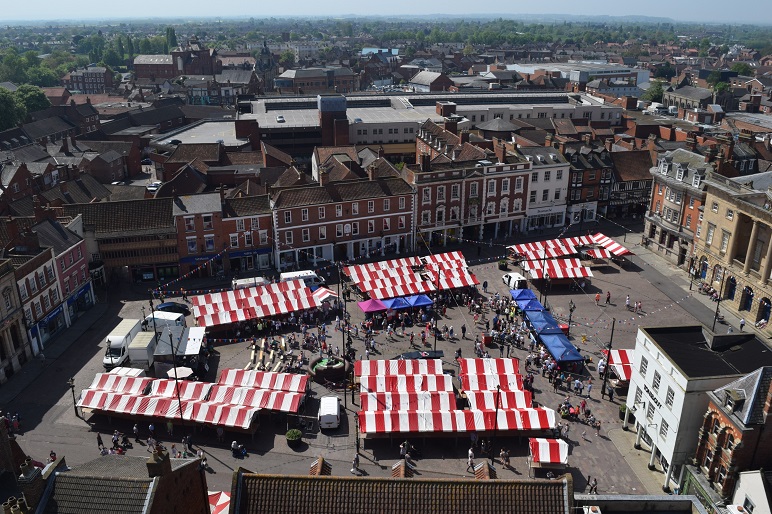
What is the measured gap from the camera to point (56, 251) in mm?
52438

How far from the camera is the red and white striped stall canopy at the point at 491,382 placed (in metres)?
41.1

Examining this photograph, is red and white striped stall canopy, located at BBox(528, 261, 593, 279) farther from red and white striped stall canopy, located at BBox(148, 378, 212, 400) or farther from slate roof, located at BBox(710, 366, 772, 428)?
red and white striped stall canopy, located at BBox(148, 378, 212, 400)

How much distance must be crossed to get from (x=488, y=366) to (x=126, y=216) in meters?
39.9

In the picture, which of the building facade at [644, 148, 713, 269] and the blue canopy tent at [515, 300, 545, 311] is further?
the building facade at [644, 148, 713, 269]

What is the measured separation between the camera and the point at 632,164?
8206 cm

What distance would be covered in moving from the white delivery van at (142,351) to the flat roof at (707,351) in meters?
34.9

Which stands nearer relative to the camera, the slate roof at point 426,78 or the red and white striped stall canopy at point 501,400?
the red and white striped stall canopy at point 501,400

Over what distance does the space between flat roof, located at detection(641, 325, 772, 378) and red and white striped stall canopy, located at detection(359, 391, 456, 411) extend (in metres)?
13.1

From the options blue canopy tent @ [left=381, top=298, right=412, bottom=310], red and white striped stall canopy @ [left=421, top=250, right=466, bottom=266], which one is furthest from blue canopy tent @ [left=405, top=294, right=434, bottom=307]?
red and white striped stall canopy @ [left=421, top=250, right=466, bottom=266]

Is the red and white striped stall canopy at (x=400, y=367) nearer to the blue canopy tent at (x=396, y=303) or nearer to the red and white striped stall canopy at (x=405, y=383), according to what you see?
the red and white striped stall canopy at (x=405, y=383)

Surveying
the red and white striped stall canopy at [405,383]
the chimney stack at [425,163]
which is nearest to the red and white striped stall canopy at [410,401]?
the red and white striped stall canopy at [405,383]

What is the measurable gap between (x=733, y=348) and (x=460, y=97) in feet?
306

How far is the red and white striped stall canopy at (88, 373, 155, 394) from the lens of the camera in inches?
1586

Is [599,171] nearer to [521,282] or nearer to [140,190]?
[521,282]
